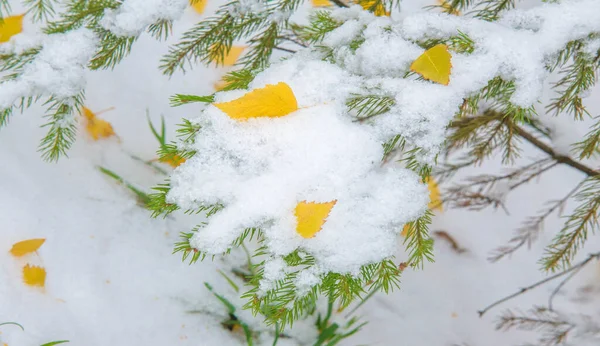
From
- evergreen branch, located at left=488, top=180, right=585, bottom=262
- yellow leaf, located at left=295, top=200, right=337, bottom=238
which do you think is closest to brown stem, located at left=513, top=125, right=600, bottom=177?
evergreen branch, located at left=488, top=180, right=585, bottom=262

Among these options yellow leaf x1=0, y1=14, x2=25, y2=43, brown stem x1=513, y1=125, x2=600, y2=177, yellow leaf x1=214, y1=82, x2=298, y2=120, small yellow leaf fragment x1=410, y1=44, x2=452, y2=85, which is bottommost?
brown stem x1=513, y1=125, x2=600, y2=177

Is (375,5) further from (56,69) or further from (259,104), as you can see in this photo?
(56,69)

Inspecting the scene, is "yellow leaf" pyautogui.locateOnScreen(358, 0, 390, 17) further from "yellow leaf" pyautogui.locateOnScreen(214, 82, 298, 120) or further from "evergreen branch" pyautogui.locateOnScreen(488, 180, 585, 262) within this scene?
"evergreen branch" pyautogui.locateOnScreen(488, 180, 585, 262)

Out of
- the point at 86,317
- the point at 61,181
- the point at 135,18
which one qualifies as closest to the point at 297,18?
the point at 135,18

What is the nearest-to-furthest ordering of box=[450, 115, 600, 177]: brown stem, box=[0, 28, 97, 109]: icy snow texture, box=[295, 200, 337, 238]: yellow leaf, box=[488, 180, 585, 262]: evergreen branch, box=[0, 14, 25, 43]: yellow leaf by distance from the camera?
box=[295, 200, 337, 238]: yellow leaf, box=[0, 28, 97, 109]: icy snow texture, box=[0, 14, 25, 43]: yellow leaf, box=[450, 115, 600, 177]: brown stem, box=[488, 180, 585, 262]: evergreen branch

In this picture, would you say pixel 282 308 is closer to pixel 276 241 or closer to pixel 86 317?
pixel 276 241

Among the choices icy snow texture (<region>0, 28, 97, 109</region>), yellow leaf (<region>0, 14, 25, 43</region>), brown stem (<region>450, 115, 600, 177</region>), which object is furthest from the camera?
brown stem (<region>450, 115, 600, 177</region>)

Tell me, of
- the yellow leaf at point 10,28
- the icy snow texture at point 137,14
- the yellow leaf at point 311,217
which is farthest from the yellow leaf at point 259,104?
the yellow leaf at point 10,28

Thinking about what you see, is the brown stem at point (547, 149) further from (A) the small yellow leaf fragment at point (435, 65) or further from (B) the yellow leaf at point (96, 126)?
(B) the yellow leaf at point (96, 126)

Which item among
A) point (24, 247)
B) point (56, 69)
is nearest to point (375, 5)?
point (56, 69)
